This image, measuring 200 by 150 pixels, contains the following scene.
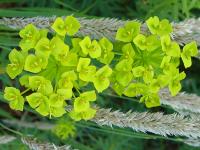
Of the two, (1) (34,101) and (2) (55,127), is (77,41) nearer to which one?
(1) (34,101)

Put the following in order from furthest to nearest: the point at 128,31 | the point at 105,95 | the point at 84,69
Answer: the point at 105,95, the point at 128,31, the point at 84,69

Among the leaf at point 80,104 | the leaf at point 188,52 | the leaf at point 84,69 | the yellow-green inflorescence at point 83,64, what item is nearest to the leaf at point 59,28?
the yellow-green inflorescence at point 83,64

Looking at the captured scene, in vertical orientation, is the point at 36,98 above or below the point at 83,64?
below

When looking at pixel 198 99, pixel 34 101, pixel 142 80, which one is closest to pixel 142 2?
pixel 198 99

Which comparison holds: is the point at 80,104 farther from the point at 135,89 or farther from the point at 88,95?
the point at 135,89

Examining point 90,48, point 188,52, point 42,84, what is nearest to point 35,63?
point 42,84

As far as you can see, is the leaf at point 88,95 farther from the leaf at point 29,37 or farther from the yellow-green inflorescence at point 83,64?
the leaf at point 29,37

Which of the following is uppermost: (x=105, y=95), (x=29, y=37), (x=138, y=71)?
(x=29, y=37)

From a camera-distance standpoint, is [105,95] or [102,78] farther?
[105,95]

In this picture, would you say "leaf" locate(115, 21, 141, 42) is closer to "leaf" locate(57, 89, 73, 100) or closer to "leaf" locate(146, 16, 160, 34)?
"leaf" locate(146, 16, 160, 34)

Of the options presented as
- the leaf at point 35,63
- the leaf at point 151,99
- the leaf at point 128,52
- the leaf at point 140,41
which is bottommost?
the leaf at point 151,99
